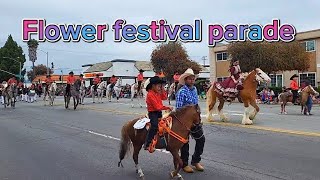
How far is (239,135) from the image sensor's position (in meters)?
12.8

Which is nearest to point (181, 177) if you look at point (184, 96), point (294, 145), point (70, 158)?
point (184, 96)

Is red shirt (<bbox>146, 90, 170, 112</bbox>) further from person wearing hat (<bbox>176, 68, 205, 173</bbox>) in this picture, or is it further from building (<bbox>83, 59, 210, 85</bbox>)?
building (<bbox>83, 59, 210, 85</bbox>)

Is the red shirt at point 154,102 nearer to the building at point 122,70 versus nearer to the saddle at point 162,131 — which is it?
the saddle at point 162,131

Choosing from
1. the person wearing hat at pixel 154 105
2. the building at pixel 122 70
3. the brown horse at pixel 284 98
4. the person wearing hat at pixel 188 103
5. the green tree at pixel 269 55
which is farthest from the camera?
the building at pixel 122 70

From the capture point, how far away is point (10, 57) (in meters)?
89.8

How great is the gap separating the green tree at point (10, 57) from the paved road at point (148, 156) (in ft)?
259

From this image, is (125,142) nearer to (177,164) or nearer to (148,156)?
(177,164)

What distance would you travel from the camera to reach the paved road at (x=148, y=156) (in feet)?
26.5

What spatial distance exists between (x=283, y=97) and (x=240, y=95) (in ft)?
20.7

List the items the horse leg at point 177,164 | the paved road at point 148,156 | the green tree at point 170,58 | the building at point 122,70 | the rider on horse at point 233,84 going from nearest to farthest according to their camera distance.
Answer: the horse leg at point 177,164 → the paved road at point 148,156 → the rider on horse at point 233,84 → the green tree at point 170,58 → the building at point 122,70

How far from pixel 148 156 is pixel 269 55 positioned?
29270 mm

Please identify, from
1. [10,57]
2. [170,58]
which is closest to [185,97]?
[170,58]

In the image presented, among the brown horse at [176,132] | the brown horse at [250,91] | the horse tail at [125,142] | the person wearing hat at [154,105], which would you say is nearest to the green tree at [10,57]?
the brown horse at [250,91]

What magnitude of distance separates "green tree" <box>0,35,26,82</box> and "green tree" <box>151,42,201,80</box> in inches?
1624
